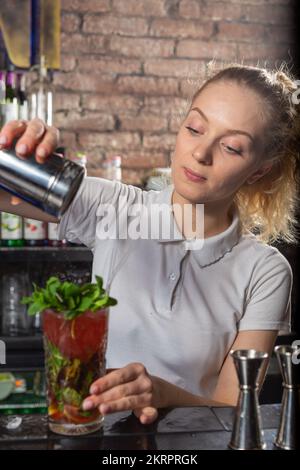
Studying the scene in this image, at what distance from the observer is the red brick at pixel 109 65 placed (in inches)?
113

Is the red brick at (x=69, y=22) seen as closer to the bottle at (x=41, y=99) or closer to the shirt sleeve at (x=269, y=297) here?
the bottle at (x=41, y=99)

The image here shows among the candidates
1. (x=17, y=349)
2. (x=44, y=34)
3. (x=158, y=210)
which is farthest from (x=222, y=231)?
(x=44, y=34)

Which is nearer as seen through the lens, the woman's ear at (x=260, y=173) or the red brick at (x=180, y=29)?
the woman's ear at (x=260, y=173)

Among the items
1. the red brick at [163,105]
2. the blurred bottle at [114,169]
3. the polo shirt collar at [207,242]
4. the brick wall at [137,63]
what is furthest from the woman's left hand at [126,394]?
the red brick at [163,105]

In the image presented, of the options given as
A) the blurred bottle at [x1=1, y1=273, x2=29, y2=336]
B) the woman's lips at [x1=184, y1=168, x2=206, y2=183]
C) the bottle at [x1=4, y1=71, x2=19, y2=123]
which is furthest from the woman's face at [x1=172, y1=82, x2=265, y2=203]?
the blurred bottle at [x1=1, y1=273, x2=29, y2=336]

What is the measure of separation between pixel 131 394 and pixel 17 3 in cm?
221

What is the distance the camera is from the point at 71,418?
0.90m

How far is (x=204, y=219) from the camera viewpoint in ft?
4.75

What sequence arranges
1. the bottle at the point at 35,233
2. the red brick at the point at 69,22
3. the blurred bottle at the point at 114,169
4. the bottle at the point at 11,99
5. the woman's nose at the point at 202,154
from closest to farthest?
the woman's nose at the point at 202,154
the bottle at the point at 11,99
the bottle at the point at 35,233
the blurred bottle at the point at 114,169
the red brick at the point at 69,22

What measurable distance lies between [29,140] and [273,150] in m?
0.74

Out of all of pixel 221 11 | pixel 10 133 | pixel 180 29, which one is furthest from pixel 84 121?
pixel 10 133

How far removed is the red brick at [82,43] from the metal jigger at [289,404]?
2229 millimetres

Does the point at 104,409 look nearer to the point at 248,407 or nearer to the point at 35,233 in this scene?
the point at 248,407

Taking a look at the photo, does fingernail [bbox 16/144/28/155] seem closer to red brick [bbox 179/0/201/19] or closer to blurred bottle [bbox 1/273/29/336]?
blurred bottle [bbox 1/273/29/336]
